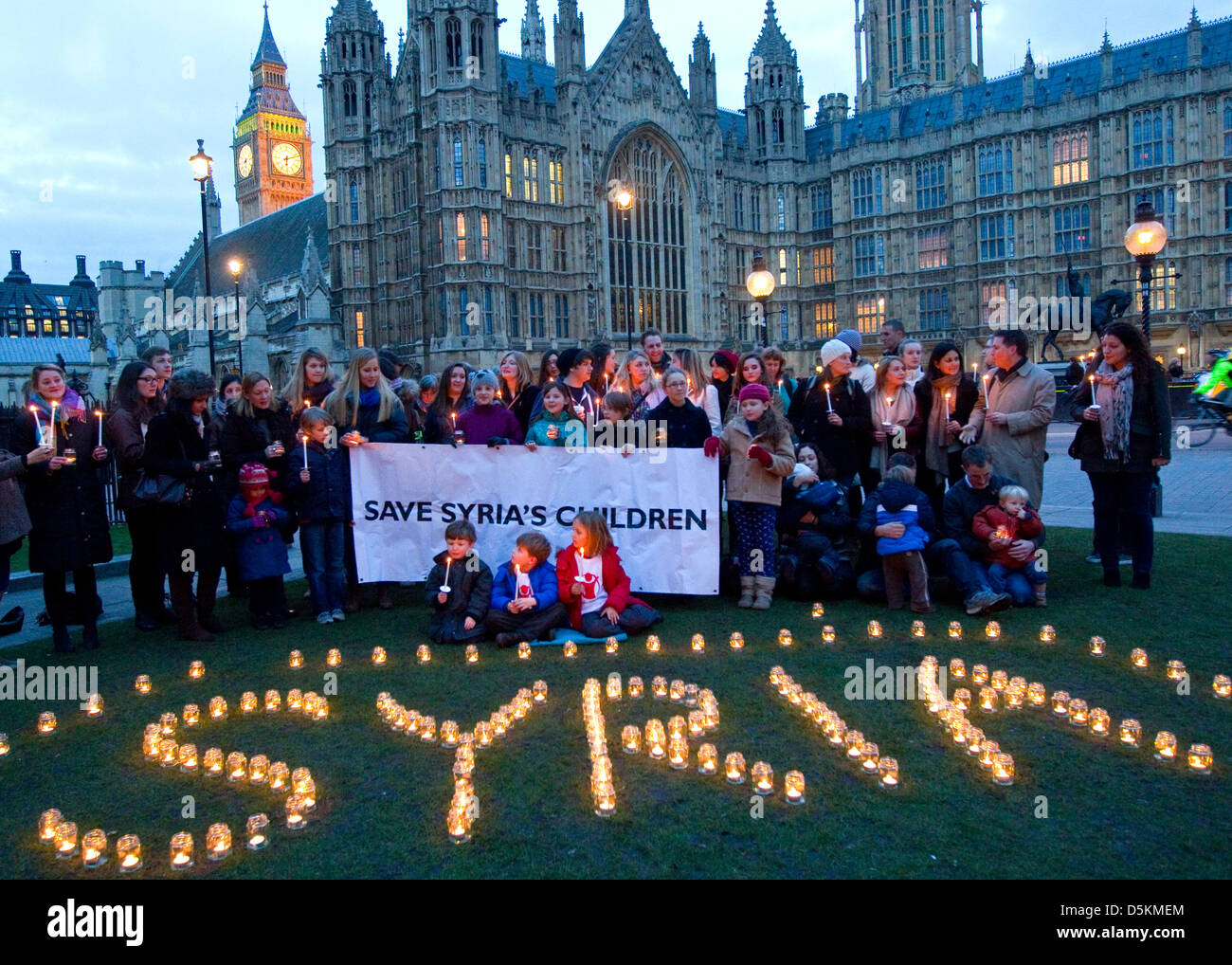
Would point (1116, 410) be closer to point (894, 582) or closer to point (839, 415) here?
point (839, 415)

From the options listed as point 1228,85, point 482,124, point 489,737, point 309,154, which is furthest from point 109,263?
point 489,737

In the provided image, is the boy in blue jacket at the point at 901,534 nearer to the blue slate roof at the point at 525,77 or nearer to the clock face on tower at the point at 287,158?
the blue slate roof at the point at 525,77

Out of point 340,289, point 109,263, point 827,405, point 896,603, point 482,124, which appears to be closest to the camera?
point 896,603

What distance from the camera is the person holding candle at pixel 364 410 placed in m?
8.89

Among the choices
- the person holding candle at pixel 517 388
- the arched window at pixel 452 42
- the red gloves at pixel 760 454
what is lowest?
the red gloves at pixel 760 454

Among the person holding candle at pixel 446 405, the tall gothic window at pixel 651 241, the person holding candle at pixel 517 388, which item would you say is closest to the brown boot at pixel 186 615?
the person holding candle at pixel 446 405

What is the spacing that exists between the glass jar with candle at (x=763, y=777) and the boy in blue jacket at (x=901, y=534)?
384cm

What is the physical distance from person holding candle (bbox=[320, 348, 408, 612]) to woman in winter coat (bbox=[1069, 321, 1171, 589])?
6733mm

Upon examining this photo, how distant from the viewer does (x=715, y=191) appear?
54.5 m

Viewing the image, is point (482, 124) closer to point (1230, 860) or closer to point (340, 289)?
point (340, 289)

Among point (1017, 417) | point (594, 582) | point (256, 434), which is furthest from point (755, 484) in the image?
point (256, 434)

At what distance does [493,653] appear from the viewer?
7262 millimetres

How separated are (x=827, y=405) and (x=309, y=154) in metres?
148

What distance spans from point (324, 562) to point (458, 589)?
1.72 m
